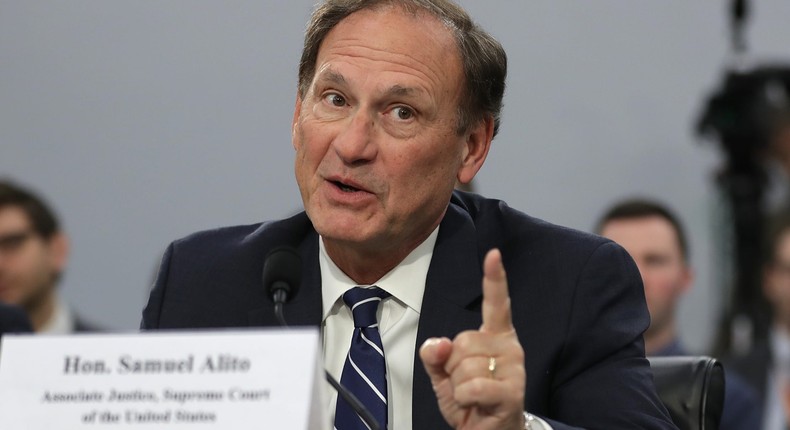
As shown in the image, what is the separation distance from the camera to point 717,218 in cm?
434

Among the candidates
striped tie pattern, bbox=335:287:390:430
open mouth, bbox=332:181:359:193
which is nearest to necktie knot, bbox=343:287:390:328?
striped tie pattern, bbox=335:287:390:430

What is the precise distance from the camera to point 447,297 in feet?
6.65

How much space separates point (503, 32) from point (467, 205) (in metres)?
2.31

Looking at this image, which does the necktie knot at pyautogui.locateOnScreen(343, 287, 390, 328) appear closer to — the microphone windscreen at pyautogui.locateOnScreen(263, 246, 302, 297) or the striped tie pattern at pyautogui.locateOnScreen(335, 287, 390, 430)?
the striped tie pattern at pyautogui.locateOnScreen(335, 287, 390, 430)

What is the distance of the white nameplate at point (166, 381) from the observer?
48.0 inches

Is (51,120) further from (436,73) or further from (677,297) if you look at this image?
(436,73)

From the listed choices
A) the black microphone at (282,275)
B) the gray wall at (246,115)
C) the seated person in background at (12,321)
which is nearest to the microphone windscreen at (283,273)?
the black microphone at (282,275)

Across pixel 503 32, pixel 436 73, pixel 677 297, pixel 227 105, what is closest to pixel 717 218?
pixel 677 297

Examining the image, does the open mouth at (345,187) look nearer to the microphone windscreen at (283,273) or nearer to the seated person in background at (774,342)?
the microphone windscreen at (283,273)

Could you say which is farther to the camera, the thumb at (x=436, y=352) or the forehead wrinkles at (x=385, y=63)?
the forehead wrinkles at (x=385, y=63)

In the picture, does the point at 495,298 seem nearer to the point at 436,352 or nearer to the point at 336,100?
the point at 436,352

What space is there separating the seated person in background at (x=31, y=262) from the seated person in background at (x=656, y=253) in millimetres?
2055

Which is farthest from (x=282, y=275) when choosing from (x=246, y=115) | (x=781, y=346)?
(x=246, y=115)

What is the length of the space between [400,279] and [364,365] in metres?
0.22
